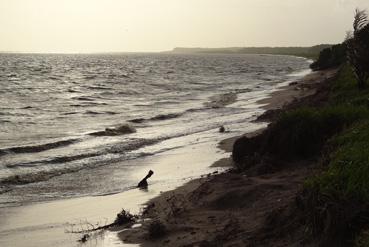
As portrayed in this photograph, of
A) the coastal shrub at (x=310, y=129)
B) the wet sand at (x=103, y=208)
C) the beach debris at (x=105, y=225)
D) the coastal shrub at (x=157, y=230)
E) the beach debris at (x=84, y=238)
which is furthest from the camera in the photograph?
the coastal shrub at (x=310, y=129)

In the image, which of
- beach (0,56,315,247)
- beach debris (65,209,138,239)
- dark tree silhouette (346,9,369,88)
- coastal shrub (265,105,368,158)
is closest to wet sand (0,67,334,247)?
beach (0,56,315,247)

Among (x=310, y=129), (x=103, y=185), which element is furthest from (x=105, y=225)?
(x=310, y=129)

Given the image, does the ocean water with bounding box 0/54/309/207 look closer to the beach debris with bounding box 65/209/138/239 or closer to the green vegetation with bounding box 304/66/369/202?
the beach debris with bounding box 65/209/138/239

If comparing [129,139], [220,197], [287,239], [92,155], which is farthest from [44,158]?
[287,239]

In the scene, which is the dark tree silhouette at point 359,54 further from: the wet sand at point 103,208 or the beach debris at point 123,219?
the beach debris at point 123,219

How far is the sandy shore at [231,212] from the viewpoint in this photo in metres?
5.95

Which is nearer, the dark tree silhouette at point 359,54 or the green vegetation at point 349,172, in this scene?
the green vegetation at point 349,172

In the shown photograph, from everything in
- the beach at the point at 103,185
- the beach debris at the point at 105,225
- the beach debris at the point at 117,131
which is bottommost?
the beach debris at the point at 117,131

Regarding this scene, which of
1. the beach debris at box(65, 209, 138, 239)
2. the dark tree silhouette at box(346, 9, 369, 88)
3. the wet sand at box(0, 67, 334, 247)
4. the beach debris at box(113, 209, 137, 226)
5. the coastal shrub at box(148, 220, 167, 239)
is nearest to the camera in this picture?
the coastal shrub at box(148, 220, 167, 239)

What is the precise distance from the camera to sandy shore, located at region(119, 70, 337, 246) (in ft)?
19.5

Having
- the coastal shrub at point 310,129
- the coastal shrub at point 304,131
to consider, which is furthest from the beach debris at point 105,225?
the coastal shrub at point 310,129

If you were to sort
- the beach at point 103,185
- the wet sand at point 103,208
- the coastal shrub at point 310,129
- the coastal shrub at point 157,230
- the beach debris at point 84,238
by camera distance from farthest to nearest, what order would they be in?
the coastal shrub at point 310,129 → the beach at point 103,185 → the wet sand at point 103,208 → the beach debris at point 84,238 → the coastal shrub at point 157,230

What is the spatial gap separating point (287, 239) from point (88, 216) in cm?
434

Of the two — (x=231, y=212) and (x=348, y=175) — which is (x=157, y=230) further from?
(x=348, y=175)
